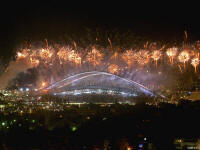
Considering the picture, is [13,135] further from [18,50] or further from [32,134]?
[18,50]

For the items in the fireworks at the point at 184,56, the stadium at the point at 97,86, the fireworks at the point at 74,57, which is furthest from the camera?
the fireworks at the point at 74,57

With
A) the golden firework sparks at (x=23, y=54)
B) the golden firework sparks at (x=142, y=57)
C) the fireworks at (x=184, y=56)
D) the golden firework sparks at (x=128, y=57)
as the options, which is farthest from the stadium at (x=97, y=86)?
the golden firework sparks at (x=23, y=54)

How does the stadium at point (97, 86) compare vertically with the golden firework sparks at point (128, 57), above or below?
below

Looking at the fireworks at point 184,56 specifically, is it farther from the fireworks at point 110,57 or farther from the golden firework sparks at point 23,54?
the golden firework sparks at point 23,54

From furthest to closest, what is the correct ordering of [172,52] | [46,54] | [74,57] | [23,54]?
[23,54] < [46,54] < [74,57] < [172,52]

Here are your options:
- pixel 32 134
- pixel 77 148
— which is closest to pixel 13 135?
pixel 32 134

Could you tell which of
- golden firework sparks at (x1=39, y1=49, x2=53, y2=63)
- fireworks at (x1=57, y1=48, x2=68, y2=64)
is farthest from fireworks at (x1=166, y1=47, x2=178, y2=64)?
golden firework sparks at (x1=39, y1=49, x2=53, y2=63)

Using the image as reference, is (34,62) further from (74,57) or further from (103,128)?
(103,128)

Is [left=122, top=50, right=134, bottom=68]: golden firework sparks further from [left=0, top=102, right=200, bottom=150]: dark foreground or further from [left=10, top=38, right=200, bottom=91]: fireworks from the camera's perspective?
[left=0, top=102, right=200, bottom=150]: dark foreground

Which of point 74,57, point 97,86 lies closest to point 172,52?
point 97,86
